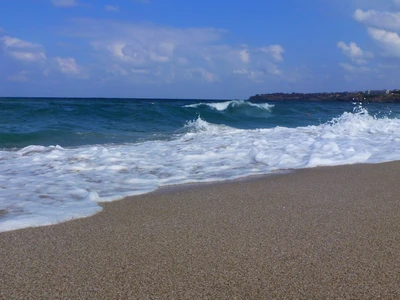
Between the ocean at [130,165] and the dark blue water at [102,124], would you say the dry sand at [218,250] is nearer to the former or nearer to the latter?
the ocean at [130,165]

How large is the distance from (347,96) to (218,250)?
2193 inches

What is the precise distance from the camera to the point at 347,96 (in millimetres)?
54812

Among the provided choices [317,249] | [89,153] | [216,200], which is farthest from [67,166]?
[317,249]

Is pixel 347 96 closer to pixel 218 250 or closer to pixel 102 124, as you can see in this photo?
pixel 102 124

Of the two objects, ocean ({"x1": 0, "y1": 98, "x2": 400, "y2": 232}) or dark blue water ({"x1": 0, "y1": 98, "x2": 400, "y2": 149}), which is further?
dark blue water ({"x1": 0, "y1": 98, "x2": 400, "y2": 149})

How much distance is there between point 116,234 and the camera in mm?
3102

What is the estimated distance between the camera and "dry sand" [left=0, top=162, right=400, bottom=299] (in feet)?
7.30

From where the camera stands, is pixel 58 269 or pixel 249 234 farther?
pixel 249 234

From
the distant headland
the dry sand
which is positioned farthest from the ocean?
the distant headland

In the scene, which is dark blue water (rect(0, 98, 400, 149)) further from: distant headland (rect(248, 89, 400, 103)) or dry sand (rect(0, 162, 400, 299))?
distant headland (rect(248, 89, 400, 103))

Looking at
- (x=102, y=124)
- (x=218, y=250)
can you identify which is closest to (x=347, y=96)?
(x=102, y=124)

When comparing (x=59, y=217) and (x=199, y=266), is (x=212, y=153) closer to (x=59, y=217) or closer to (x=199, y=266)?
(x=59, y=217)

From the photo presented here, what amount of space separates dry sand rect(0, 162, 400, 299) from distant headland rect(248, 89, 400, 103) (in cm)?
4741

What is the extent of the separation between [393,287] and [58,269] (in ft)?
5.91
